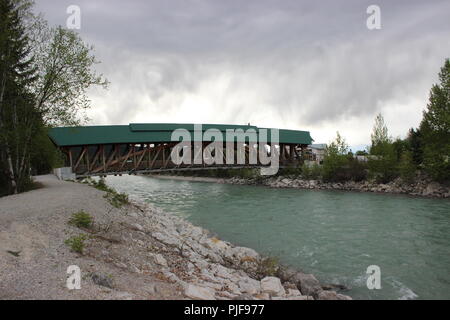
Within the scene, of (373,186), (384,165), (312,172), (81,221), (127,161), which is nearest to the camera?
(81,221)

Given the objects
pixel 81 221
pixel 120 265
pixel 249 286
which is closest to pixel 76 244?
pixel 120 265

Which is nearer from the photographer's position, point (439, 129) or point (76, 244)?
point (76, 244)

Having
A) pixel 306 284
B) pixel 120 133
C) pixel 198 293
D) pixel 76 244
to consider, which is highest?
pixel 120 133

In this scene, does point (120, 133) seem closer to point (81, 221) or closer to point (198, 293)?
point (81, 221)

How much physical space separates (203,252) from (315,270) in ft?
10.7

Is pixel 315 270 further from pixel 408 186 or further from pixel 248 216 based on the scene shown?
pixel 408 186

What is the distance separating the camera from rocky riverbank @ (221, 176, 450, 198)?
72.3 ft

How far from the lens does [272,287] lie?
209 inches

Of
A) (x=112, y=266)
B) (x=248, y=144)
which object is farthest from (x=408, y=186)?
(x=112, y=266)

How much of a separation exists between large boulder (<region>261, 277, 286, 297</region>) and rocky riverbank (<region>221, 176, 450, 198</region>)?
22.5m

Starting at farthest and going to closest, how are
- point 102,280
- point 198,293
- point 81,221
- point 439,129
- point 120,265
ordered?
point 439,129, point 81,221, point 120,265, point 198,293, point 102,280

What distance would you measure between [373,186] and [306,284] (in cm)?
2477

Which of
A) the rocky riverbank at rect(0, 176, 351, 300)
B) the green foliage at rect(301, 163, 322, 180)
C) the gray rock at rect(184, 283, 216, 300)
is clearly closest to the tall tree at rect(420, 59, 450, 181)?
the green foliage at rect(301, 163, 322, 180)

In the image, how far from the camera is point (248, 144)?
3042cm
